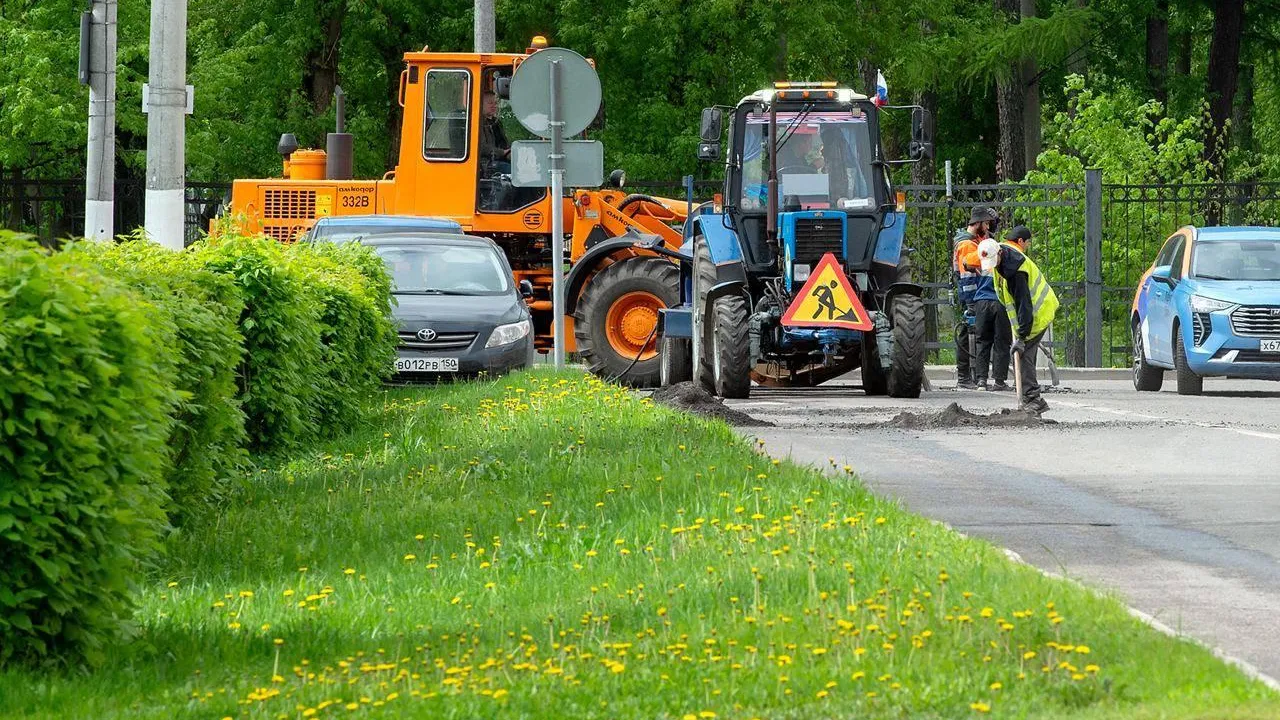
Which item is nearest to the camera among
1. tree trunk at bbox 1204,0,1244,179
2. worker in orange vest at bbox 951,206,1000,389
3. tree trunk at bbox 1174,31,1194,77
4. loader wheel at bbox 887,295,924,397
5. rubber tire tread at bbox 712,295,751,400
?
rubber tire tread at bbox 712,295,751,400

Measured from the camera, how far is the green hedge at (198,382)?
9727 millimetres

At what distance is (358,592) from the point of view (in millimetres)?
8242

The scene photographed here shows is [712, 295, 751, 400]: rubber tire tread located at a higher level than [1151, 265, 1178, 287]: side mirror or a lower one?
lower

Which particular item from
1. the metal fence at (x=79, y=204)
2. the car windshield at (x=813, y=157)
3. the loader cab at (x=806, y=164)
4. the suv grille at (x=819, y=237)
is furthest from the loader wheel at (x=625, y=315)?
the metal fence at (x=79, y=204)

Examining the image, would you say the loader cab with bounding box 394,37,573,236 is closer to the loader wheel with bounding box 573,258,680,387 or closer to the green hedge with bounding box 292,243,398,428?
the loader wheel with bounding box 573,258,680,387

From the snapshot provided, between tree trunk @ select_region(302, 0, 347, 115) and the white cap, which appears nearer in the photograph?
the white cap

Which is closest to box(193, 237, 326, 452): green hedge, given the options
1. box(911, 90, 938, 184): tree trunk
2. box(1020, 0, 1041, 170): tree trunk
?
box(911, 90, 938, 184): tree trunk

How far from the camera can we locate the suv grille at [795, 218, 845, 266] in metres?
19.6

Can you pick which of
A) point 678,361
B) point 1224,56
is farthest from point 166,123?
point 1224,56

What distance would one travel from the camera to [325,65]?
39.9 metres

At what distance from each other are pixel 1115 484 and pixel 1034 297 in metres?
6.77

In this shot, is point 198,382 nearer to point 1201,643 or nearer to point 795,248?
point 1201,643

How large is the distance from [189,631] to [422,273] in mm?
13346

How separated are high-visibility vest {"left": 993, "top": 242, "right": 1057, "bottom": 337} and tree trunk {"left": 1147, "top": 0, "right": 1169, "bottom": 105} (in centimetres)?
2680
